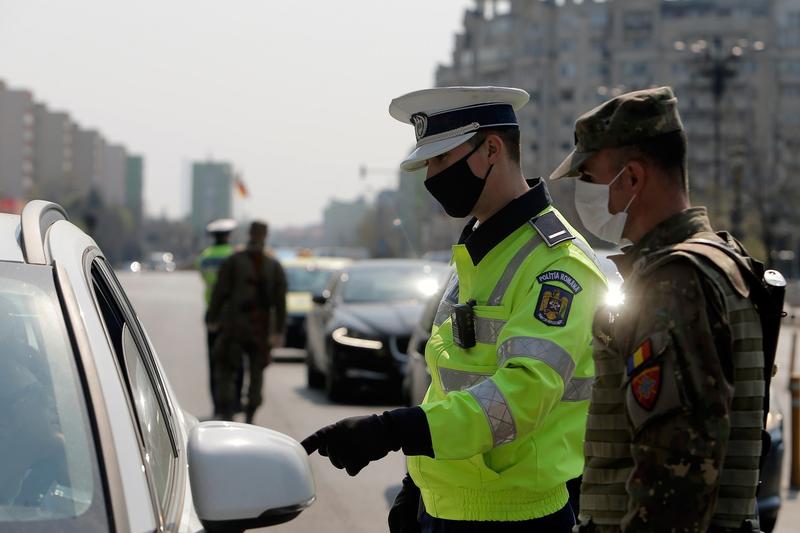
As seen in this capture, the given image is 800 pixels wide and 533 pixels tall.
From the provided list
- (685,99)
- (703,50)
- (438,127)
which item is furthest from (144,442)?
(685,99)

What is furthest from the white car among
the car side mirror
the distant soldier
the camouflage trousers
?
the distant soldier

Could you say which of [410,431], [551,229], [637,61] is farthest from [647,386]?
[637,61]

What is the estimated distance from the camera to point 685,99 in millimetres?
118875

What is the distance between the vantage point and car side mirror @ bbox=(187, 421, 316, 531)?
2576 millimetres

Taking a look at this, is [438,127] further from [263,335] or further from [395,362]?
[395,362]

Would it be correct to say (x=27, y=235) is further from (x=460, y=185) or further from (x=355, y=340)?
(x=355, y=340)

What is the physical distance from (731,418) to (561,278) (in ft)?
2.47

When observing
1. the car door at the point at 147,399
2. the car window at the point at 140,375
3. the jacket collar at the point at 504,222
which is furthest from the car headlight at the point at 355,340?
the jacket collar at the point at 504,222

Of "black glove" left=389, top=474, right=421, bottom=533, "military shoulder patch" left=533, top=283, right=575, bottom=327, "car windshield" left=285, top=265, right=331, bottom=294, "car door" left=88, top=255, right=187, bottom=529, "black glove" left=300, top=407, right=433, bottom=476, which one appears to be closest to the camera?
"car door" left=88, top=255, right=187, bottom=529

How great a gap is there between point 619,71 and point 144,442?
122 meters

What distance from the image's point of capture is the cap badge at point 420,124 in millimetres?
3533

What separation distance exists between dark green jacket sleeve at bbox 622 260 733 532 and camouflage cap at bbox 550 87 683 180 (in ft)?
1.32

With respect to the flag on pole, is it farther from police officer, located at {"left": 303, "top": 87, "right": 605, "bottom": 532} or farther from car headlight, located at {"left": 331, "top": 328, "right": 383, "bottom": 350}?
police officer, located at {"left": 303, "top": 87, "right": 605, "bottom": 532}

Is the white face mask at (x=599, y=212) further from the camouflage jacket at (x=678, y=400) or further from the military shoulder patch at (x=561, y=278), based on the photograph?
the camouflage jacket at (x=678, y=400)
